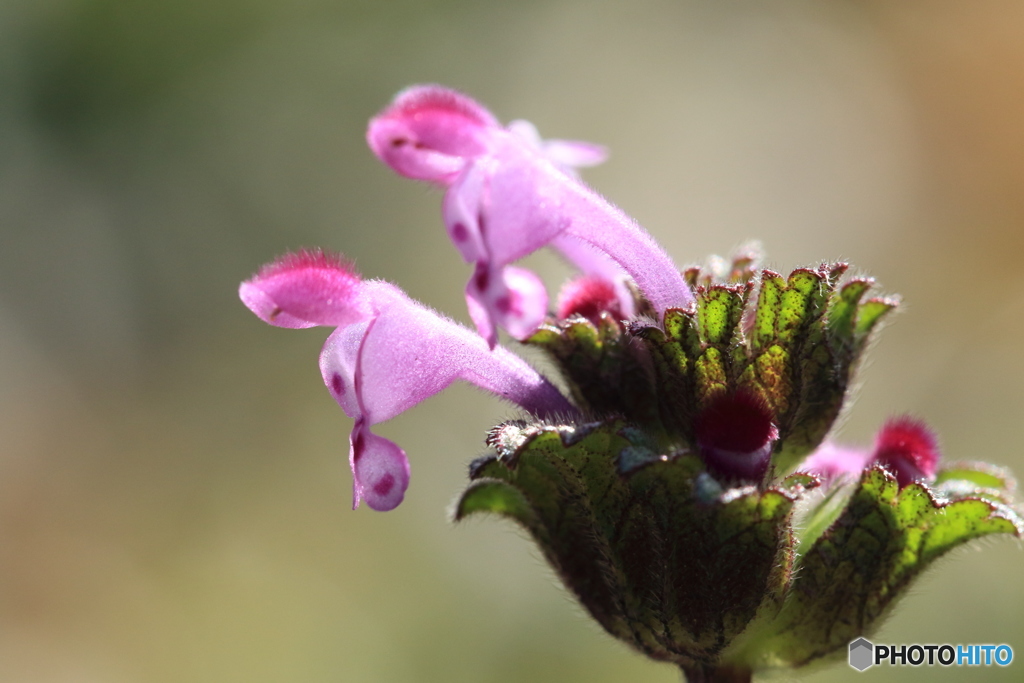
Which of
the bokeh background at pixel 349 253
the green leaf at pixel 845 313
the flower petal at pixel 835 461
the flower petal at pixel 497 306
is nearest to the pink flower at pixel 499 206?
the flower petal at pixel 497 306

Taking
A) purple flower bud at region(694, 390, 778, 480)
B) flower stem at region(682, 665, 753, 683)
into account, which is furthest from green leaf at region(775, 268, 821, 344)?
flower stem at region(682, 665, 753, 683)

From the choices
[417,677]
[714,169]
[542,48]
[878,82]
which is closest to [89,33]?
[542,48]

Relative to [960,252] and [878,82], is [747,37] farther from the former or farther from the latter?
[960,252]

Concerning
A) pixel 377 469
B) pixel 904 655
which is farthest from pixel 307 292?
pixel 904 655

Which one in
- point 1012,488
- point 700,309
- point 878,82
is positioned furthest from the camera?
point 878,82

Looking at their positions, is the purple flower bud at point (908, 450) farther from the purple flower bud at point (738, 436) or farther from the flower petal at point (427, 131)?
the flower petal at point (427, 131)

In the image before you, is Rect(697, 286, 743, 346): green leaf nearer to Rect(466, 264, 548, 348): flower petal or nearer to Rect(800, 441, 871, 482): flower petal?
A: Rect(466, 264, 548, 348): flower petal

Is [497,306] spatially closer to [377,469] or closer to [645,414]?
[377,469]
